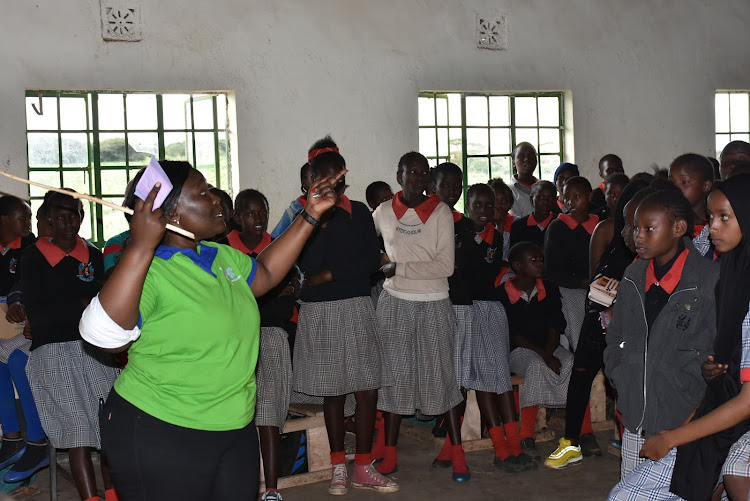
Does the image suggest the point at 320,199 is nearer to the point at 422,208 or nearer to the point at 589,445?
the point at 422,208

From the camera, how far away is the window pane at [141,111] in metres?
7.38

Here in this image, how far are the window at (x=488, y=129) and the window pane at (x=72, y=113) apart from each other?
124 inches

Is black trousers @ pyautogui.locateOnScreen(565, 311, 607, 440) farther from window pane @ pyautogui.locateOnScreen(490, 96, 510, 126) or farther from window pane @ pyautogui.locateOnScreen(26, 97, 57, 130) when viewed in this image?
window pane @ pyautogui.locateOnScreen(26, 97, 57, 130)

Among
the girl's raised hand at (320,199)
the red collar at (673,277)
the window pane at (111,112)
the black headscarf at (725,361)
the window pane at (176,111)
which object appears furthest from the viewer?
the window pane at (176,111)

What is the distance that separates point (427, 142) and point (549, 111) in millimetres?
1487

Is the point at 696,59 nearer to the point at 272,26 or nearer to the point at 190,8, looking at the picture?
the point at 272,26

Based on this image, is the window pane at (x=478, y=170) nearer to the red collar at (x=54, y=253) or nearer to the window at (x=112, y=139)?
the window at (x=112, y=139)

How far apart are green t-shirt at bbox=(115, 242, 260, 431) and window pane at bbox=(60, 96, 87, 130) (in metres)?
5.10

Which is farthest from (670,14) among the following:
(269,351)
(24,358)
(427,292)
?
(24,358)

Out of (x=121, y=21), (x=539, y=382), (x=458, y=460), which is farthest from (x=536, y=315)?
(x=121, y=21)

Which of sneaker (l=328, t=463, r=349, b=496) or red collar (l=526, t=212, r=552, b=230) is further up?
red collar (l=526, t=212, r=552, b=230)

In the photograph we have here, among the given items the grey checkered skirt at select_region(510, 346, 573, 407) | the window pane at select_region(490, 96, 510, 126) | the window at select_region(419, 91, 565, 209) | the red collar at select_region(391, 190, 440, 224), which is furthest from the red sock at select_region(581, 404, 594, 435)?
the window pane at select_region(490, 96, 510, 126)

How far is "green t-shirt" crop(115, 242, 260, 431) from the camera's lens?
2.43 m

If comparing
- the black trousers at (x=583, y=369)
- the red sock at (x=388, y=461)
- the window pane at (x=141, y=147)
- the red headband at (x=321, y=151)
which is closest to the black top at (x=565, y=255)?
the black trousers at (x=583, y=369)
